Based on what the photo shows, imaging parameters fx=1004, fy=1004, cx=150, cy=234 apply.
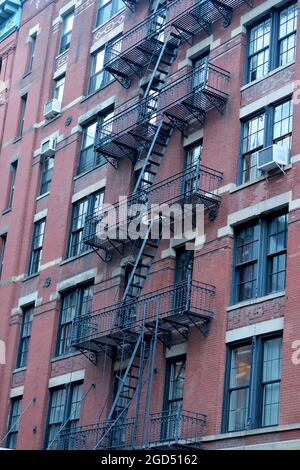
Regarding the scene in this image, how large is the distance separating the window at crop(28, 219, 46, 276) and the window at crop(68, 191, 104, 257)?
88.9 inches

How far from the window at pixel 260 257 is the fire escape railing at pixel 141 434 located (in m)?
3.51

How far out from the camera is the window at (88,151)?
3553 cm

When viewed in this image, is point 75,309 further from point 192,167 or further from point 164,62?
point 164,62

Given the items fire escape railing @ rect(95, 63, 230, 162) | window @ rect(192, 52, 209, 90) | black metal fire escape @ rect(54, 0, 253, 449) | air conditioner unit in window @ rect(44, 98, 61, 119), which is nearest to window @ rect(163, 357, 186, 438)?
black metal fire escape @ rect(54, 0, 253, 449)

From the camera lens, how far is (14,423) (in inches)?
1375

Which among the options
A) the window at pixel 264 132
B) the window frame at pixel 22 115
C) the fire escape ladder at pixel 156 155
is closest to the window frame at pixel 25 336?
the fire escape ladder at pixel 156 155

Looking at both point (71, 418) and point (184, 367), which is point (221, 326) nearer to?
point (184, 367)

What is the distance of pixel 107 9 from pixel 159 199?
1141 cm

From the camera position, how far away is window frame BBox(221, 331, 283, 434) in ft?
79.9

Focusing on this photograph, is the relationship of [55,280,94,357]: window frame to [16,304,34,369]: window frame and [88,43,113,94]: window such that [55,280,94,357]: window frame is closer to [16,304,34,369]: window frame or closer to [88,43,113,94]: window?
[16,304,34,369]: window frame

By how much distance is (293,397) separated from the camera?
23.2 m

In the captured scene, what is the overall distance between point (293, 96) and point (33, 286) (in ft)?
46.1

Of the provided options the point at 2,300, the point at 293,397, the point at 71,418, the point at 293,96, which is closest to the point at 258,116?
the point at 293,96

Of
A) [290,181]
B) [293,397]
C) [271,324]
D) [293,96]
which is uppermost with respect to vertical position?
[293,96]
